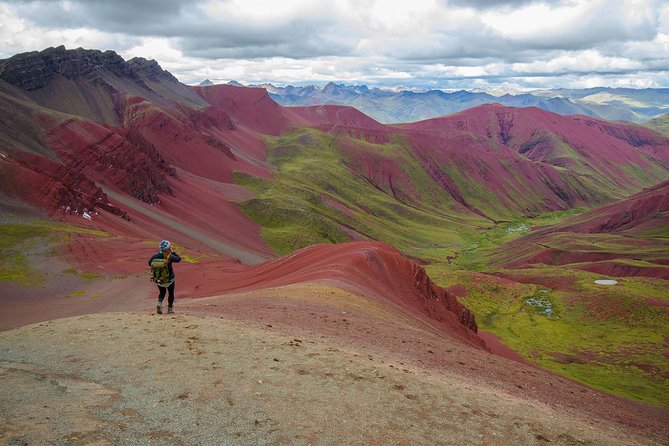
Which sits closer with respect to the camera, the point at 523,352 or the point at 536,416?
the point at 536,416

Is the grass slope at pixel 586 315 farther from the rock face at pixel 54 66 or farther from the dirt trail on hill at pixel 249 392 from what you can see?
the rock face at pixel 54 66

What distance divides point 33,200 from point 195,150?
3745 inches

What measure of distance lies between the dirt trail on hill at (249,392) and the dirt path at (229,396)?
5cm

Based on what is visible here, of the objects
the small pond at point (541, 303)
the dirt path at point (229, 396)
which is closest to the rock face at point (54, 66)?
the small pond at point (541, 303)

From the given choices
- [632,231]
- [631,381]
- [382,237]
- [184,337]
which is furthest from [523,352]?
[632,231]

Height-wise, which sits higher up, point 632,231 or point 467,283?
point 632,231

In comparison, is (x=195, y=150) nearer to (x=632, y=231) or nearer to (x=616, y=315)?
(x=616, y=315)

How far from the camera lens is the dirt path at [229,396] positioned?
41.5 ft

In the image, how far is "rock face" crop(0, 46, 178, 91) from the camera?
470 ft

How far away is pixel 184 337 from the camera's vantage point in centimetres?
1914

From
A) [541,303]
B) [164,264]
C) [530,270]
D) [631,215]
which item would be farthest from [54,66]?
[631,215]

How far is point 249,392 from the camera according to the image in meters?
Result: 15.0

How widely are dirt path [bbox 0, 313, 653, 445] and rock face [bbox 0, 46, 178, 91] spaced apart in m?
153

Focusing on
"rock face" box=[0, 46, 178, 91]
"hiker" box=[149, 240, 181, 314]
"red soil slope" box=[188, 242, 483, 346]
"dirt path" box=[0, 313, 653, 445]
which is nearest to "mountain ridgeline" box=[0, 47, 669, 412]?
"red soil slope" box=[188, 242, 483, 346]
